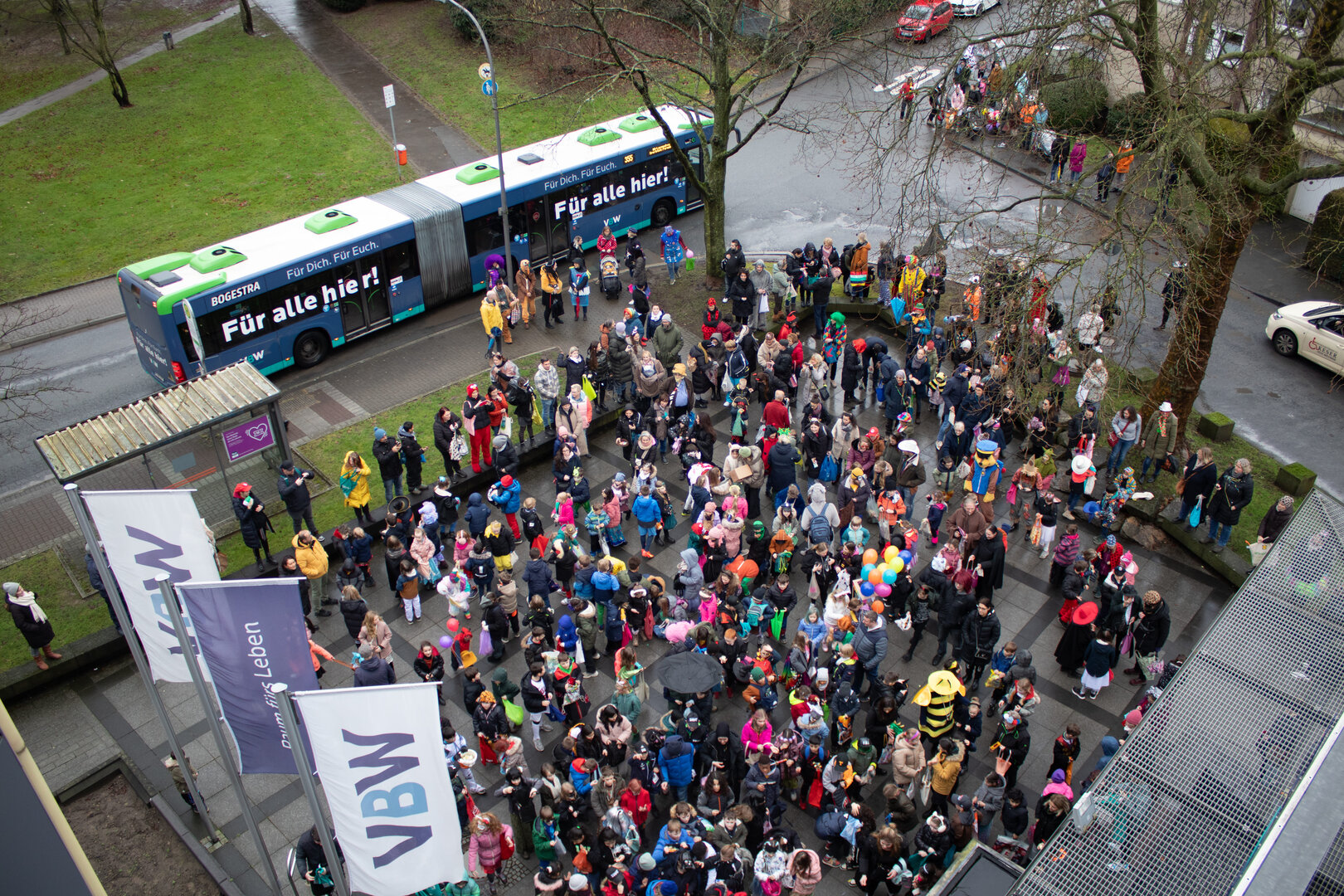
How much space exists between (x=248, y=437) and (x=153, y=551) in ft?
21.2

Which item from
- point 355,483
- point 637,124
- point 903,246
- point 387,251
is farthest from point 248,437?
point 903,246

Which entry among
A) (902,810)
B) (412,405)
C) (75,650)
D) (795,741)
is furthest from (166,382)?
(902,810)

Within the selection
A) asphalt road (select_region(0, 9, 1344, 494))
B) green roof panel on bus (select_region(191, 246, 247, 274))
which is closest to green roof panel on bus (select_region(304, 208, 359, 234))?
green roof panel on bus (select_region(191, 246, 247, 274))

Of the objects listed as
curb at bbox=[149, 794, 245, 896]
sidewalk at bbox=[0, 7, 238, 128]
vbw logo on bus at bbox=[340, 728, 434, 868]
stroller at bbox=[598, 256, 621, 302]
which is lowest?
curb at bbox=[149, 794, 245, 896]

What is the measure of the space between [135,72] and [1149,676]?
125ft

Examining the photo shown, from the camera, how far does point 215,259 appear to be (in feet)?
70.0

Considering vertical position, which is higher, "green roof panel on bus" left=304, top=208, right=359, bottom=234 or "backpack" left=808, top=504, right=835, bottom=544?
"green roof panel on bus" left=304, top=208, right=359, bottom=234

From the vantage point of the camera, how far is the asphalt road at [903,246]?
67.5 feet

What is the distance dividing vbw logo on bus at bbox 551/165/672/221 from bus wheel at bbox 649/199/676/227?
672 mm

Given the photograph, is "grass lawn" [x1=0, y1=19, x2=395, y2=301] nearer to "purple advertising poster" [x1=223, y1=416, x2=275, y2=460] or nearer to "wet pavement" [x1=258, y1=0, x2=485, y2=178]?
"wet pavement" [x1=258, y1=0, x2=485, y2=178]

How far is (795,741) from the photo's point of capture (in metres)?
12.6

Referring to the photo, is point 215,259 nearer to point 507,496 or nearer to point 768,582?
point 507,496

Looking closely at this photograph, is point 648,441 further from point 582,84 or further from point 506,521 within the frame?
point 582,84

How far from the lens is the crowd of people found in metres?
12.1
